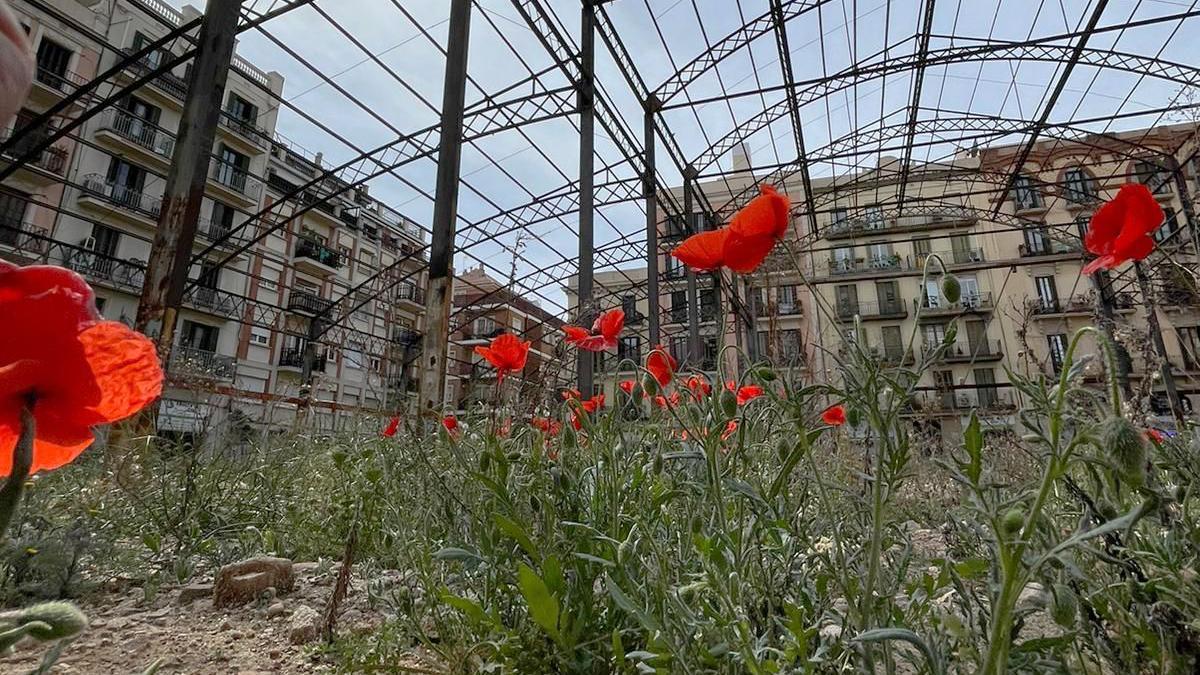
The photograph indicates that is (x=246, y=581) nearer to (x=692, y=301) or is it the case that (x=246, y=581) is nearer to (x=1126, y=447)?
(x=1126, y=447)

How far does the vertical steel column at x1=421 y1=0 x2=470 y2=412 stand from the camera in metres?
4.00

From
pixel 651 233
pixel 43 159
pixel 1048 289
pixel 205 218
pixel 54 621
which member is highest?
pixel 205 218

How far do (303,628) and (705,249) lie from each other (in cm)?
130

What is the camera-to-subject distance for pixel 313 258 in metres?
19.1

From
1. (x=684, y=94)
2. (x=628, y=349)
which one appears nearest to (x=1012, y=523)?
(x=628, y=349)

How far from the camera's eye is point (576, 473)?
1378 mm

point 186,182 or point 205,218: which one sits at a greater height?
point 205,218

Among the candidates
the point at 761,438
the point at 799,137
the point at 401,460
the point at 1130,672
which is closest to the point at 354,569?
the point at 401,460

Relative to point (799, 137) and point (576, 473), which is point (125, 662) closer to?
point (576, 473)

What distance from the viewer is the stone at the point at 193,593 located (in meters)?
1.70

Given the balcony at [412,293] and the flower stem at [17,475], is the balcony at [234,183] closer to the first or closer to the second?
the balcony at [412,293]

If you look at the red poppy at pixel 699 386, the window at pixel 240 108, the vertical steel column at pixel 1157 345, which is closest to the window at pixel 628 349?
the red poppy at pixel 699 386

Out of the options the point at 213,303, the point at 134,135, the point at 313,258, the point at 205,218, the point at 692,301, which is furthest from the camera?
the point at 313,258

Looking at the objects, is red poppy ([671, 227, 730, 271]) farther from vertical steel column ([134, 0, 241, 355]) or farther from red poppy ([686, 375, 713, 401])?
vertical steel column ([134, 0, 241, 355])
